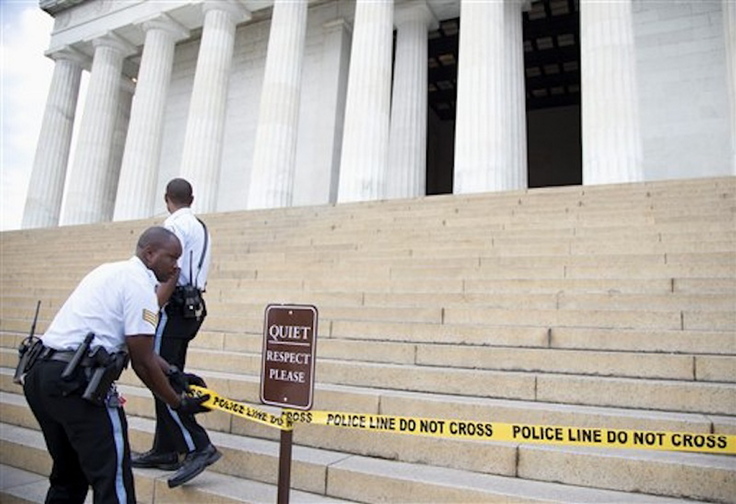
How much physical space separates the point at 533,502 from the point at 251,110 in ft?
74.9

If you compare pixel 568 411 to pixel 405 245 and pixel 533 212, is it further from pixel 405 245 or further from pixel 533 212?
pixel 533 212

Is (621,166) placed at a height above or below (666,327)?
above

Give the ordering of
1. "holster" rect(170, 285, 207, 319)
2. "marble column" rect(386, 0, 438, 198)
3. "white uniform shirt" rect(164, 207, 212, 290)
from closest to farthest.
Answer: "holster" rect(170, 285, 207, 319), "white uniform shirt" rect(164, 207, 212, 290), "marble column" rect(386, 0, 438, 198)

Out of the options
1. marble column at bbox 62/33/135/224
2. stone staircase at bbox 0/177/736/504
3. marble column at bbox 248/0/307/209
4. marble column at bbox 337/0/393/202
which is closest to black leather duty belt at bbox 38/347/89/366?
stone staircase at bbox 0/177/736/504

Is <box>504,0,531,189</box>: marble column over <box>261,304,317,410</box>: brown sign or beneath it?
over

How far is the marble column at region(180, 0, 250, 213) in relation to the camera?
1959 centimetres

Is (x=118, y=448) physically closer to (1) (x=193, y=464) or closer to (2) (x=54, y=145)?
(1) (x=193, y=464)

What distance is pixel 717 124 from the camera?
16000 mm

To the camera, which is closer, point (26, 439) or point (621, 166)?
point (26, 439)

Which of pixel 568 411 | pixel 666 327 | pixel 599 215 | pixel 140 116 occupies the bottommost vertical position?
pixel 568 411

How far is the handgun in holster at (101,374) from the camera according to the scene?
258 centimetres

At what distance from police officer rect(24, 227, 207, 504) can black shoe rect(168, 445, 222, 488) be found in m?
0.78

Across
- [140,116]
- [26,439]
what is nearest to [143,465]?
[26,439]

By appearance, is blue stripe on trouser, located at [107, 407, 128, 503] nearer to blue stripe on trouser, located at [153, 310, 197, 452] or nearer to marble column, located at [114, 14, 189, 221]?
blue stripe on trouser, located at [153, 310, 197, 452]
